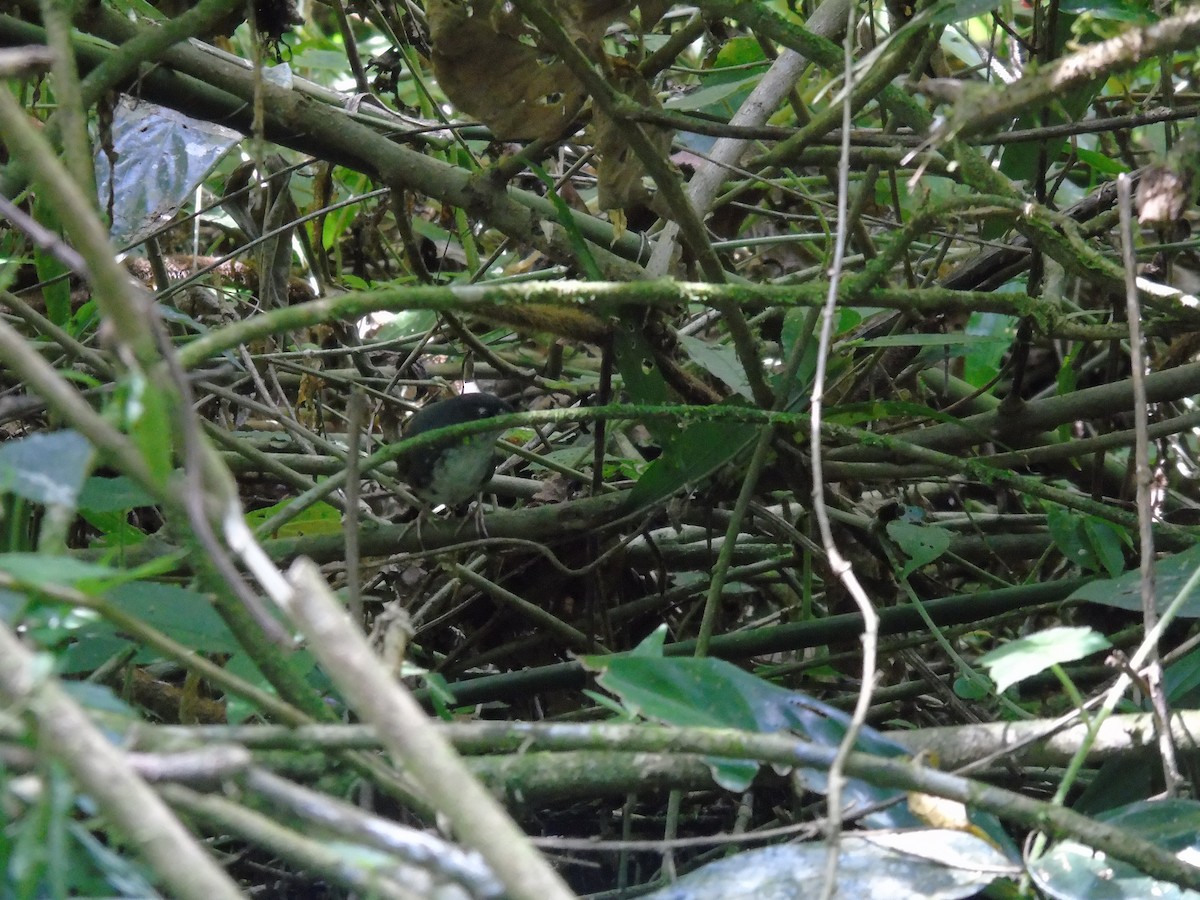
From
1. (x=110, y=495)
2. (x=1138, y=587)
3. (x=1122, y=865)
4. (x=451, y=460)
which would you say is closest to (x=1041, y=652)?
(x=1122, y=865)

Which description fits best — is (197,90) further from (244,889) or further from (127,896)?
(127,896)

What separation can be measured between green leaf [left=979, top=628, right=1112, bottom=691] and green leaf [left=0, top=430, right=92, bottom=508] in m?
0.57

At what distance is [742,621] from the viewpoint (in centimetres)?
197

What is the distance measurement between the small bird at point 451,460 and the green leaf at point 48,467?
2.78ft

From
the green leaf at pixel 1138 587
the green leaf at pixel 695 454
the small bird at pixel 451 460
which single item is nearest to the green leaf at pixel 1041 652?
the green leaf at pixel 1138 587

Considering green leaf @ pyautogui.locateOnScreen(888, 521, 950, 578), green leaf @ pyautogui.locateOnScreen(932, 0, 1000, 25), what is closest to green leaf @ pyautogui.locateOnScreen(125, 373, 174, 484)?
green leaf @ pyautogui.locateOnScreen(932, 0, 1000, 25)

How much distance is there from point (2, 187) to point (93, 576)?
3.35ft

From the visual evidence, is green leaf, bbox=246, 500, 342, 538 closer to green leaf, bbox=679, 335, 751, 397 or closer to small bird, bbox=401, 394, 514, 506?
small bird, bbox=401, 394, 514, 506

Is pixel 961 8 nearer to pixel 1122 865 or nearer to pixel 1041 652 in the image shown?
pixel 1041 652

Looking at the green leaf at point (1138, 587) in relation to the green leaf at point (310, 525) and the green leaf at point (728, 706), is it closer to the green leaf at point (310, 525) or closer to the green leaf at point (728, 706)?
the green leaf at point (728, 706)

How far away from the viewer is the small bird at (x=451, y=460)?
1.52 metres

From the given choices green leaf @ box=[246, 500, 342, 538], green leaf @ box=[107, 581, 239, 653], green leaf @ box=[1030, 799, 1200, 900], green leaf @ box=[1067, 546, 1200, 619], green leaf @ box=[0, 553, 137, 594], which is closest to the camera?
green leaf @ box=[0, 553, 137, 594]

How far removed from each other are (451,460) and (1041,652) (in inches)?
35.0

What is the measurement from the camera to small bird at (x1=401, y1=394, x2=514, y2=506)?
1517 mm
